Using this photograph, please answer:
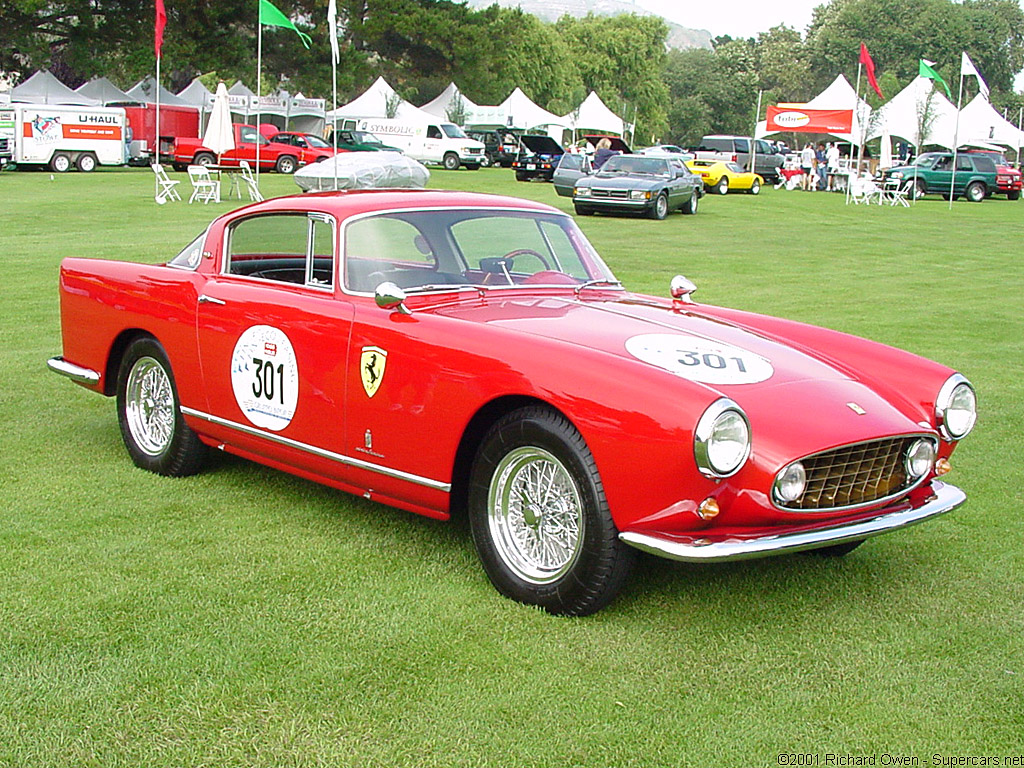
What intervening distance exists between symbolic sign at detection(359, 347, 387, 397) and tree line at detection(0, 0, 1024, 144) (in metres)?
47.7

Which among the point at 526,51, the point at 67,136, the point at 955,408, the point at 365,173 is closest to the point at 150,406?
the point at 955,408

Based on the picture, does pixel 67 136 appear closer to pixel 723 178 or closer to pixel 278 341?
pixel 723 178

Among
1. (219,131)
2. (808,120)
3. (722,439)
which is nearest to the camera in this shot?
(722,439)

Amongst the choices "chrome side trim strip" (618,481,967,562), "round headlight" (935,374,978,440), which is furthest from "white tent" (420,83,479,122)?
"chrome side trim strip" (618,481,967,562)

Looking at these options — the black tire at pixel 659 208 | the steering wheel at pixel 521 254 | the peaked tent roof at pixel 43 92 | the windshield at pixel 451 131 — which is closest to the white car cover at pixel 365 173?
the black tire at pixel 659 208

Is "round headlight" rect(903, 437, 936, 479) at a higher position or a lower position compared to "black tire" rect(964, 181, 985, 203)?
lower

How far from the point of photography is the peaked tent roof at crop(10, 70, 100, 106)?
44500 mm

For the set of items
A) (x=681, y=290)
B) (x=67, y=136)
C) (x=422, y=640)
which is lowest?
(x=422, y=640)

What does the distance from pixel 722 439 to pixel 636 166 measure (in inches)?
939

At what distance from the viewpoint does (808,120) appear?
133 ft

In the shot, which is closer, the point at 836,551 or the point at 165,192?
the point at 836,551

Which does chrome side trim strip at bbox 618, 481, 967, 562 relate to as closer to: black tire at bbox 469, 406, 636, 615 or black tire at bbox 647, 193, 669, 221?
black tire at bbox 469, 406, 636, 615

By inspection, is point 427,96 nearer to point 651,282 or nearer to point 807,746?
point 651,282

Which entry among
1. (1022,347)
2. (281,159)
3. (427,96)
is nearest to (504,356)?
(1022,347)
